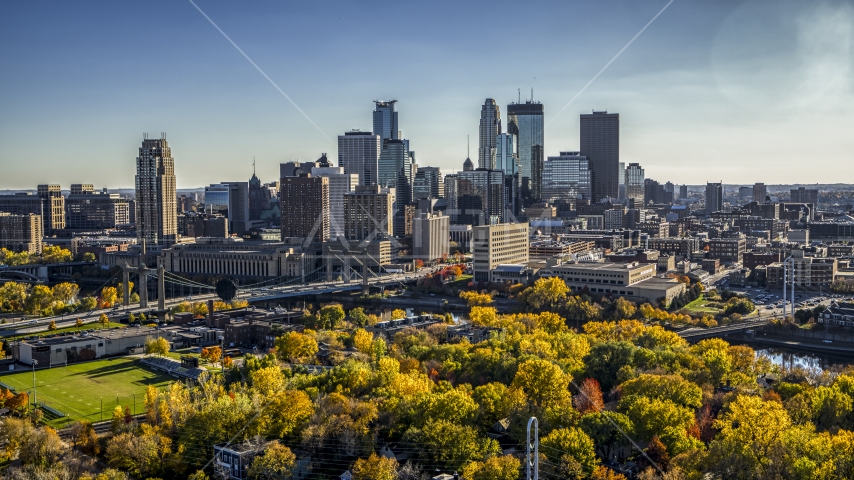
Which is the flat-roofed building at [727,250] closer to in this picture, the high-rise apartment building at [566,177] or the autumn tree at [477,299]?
the autumn tree at [477,299]

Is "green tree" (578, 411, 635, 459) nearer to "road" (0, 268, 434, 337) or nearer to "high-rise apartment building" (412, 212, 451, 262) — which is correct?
"road" (0, 268, 434, 337)

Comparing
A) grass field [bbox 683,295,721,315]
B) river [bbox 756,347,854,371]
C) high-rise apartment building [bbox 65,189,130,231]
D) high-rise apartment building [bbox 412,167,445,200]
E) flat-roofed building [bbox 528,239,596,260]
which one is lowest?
river [bbox 756,347,854,371]

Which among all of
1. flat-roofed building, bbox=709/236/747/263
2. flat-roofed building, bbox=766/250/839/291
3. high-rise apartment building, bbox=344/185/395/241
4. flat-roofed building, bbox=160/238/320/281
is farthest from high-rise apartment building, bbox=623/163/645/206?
flat-roofed building, bbox=766/250/839/291

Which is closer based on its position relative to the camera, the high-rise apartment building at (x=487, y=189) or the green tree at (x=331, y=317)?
the green tree at (x=331, y=317)

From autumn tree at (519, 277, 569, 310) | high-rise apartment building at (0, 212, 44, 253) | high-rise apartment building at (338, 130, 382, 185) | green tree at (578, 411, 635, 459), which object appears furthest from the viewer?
high-rise apartment building at (338, 130, 382, 185)

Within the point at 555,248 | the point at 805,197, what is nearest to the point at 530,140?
the point at 805,197

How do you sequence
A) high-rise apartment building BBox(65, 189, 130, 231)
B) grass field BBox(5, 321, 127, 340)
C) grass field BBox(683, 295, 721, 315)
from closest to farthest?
grass field BBox(5, 321, 127, 340) < grass field BBox(683, 295, 721, 315) < high-rise apartment building BBox(65, 189, 130, 231)

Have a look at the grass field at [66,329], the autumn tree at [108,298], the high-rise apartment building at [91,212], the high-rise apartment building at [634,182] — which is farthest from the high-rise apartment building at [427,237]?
the high-rise apartment building at [634,182]

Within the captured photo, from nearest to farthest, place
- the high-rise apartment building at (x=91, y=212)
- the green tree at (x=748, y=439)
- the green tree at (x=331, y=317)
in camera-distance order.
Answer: the green tree at (x=748, y=439) → the green tree at (x=331, y=317) → the high-rise apartment building at (x=91, y=212)
